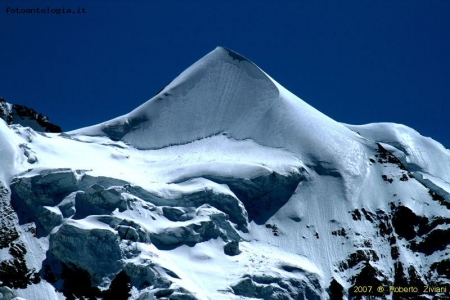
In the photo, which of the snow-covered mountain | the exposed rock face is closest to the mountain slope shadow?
the snow-covered mountain

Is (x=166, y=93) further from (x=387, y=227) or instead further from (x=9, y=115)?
(x=387, y=227)

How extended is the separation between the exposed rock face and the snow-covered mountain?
1083 cm

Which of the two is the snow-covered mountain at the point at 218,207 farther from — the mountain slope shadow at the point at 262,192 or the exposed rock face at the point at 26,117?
the exposed rock face at the point at 26,117

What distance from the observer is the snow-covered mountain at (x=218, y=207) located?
97.2 metres

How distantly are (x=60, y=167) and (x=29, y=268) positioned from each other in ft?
61.6

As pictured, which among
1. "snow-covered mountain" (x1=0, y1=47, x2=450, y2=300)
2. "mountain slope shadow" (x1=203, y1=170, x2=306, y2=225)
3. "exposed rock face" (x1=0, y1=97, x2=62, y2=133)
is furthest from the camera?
"exposed rock face" (x1=0, y1=97, x2=62, y2=133)

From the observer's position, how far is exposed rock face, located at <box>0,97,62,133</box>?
13671 centimetres

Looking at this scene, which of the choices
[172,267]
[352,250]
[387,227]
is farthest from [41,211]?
[387,227]

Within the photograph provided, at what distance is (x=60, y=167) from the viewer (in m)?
109

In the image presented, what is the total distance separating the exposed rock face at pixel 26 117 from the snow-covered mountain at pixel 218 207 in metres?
10.8

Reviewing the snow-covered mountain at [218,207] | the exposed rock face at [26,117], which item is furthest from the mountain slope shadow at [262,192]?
the exposed rock face at [26,117]

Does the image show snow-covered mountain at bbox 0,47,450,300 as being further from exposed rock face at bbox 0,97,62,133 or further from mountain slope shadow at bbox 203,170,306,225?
exposed rock face at bbox 0,97,62,133

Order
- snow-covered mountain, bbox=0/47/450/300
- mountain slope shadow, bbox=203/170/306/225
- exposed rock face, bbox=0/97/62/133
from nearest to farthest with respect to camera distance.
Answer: snow-covered mountain, bbox=0/47/450/300, mountain slope shadow, bbox=203/170/306/225, exposed rock face, bbox=0/97/62/133

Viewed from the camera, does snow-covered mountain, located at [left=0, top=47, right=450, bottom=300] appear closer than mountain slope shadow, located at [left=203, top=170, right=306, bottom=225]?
Yes
